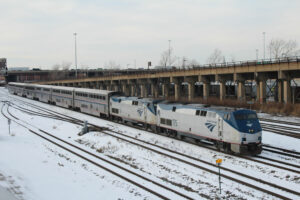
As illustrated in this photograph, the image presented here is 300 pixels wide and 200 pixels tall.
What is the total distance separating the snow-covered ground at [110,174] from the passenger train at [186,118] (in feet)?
3.39

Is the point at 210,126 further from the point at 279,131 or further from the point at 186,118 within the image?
the point at 279,131

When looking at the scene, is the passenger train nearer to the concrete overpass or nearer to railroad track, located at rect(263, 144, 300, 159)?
railroad track, located at rect(263, 144, 300, 159)

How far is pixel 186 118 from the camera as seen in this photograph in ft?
85.1

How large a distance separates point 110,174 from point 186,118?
9424mm

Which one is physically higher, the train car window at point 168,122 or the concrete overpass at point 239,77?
Result: the concrete overpass at point 239,77

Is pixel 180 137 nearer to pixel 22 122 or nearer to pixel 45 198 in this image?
pixel 45 198

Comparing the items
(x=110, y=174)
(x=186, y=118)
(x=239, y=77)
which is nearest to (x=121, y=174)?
(x=110, y=174)

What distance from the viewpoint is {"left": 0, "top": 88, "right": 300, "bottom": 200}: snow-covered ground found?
15773mm

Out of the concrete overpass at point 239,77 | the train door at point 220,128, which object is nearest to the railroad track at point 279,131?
the train door at point 220,128

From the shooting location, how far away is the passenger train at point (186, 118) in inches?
831

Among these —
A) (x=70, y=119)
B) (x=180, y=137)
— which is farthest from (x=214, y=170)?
(x=70, y=119)

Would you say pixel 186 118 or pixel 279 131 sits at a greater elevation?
pixel 186 118

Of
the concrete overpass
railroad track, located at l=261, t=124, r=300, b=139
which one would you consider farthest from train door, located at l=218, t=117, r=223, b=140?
the concrete overpass

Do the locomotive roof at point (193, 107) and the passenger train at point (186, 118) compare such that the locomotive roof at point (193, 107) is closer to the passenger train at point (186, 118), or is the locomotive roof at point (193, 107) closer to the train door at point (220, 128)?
the passenger train at point (186, 118)
